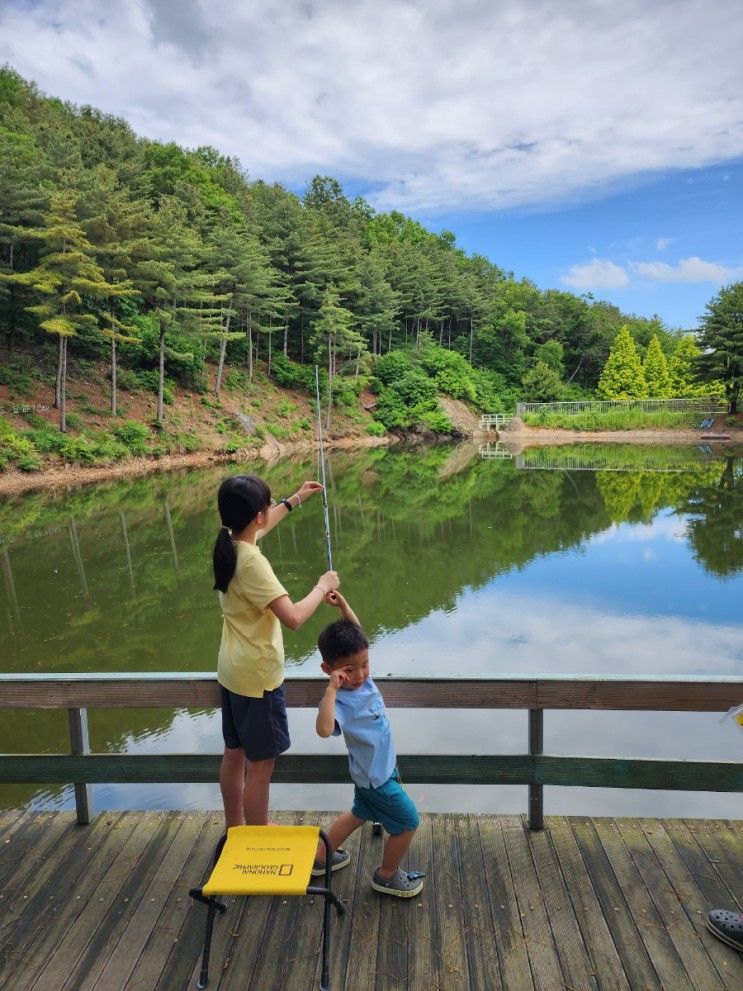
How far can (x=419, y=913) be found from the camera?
1997mm

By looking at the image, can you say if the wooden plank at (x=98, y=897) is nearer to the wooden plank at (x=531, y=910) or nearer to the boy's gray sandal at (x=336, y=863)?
the boy's gray sandal at (x=336, y=863)

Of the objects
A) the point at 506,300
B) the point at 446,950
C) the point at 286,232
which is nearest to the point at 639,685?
the point at 446,950

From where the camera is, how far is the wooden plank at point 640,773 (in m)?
2.14

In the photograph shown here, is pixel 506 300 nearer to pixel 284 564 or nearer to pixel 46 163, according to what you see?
pixel 46 163

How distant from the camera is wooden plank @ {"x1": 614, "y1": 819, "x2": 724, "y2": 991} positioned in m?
1.74

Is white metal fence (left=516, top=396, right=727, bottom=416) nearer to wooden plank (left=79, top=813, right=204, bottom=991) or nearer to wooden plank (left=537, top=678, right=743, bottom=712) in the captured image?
wooden plank (left=537, top=678, right=743, bottom=712)

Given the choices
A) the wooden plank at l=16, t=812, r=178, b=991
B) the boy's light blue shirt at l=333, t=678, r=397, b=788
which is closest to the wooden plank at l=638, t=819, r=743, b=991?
the boy's light blue shirt at l=333, t=678, r=397, b=788

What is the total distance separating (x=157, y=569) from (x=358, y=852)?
25.1ft

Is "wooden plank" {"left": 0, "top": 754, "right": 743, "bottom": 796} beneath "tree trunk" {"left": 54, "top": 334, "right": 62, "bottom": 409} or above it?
beneath

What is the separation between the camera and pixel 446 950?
186 cm

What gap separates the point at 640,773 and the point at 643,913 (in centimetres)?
39

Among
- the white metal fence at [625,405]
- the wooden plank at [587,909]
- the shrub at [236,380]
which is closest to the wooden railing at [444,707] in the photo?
the wooden plank at [587,909]

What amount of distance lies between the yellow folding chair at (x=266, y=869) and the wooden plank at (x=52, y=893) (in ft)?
1.64

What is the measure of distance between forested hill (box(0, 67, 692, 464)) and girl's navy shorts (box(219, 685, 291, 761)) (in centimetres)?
1637
